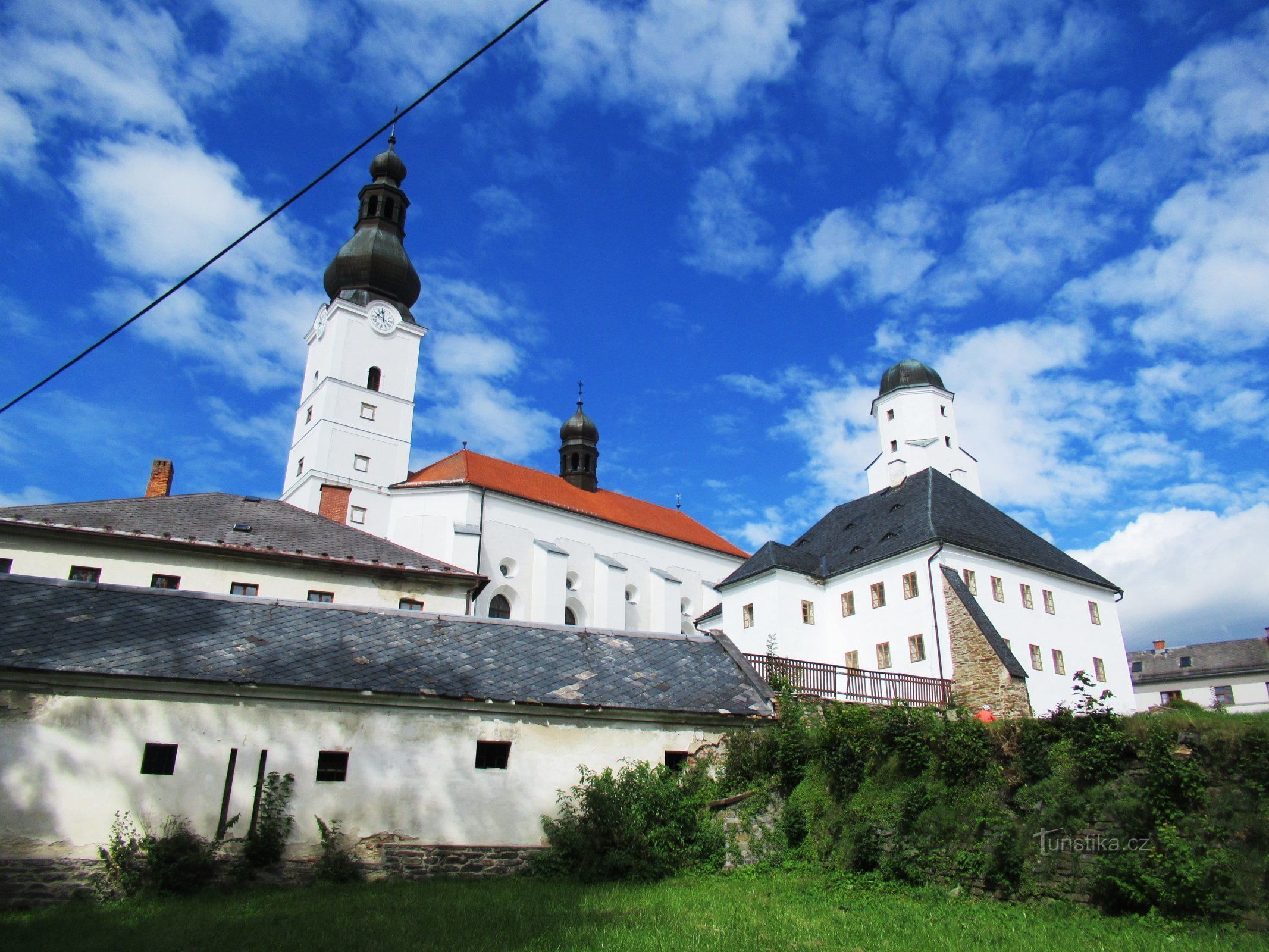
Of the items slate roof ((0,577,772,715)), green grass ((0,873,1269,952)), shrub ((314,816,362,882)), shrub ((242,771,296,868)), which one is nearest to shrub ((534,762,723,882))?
green grass ((0,873,1269,952))

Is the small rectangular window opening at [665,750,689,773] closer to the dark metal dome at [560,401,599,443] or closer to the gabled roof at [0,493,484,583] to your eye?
the gabled roof at [0,493,484,583]

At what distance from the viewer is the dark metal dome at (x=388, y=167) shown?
45.9 metres

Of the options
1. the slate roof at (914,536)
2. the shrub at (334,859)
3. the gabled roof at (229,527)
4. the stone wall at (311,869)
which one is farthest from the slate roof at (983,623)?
the shrub at (334,859)

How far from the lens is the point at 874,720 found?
13.5 metres

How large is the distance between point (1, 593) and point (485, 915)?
406 inches

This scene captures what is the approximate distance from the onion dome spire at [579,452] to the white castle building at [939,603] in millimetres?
16671

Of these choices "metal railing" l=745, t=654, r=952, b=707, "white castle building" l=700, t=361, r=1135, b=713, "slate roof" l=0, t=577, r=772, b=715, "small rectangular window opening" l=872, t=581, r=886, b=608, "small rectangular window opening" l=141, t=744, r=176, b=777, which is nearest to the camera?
"small rectangular window opening" l=141, t=744, r=176, b=777

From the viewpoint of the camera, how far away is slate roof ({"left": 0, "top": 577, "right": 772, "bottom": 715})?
13.5 m

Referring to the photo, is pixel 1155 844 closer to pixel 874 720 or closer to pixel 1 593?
pixel 874 720

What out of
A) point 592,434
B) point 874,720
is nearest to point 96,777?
point 874,720

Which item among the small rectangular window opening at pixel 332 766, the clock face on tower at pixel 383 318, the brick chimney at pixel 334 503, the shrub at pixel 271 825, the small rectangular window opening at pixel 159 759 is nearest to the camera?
the shrub at pixel 271 825

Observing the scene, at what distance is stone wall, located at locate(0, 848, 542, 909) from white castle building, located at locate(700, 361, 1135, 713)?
17.0 metres

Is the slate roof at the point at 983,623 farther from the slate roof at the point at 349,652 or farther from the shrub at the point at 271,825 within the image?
the shrub at the point at 271,825

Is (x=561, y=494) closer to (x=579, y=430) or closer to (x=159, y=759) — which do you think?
Result: (x=579, y=430)
